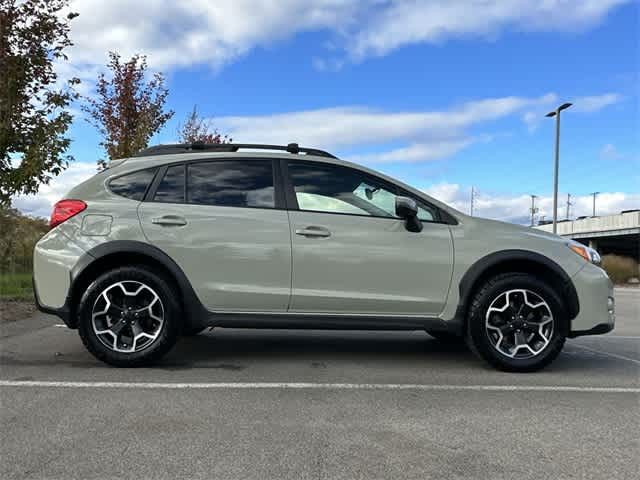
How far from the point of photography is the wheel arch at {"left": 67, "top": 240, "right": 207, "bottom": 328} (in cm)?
439

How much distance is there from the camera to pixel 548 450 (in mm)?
2857

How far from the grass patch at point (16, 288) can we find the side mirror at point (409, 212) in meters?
6.33

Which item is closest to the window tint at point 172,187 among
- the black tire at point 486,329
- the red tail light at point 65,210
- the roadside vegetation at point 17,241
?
the red tail light at point 65,210

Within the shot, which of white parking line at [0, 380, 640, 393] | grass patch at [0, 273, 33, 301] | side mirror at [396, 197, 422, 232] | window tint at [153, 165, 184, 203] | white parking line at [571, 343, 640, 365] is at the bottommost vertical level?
white parking line at [571, 343, 640, 365]

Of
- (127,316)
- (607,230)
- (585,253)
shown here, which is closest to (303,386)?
(127,316)

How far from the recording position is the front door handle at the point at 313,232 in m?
4.49

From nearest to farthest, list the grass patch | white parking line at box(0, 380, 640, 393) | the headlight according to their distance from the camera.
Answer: white parking line at box(0, 380, 640, 393) → the headlight → the grass patch

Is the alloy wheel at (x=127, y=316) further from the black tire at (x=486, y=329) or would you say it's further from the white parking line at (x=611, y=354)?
the white parking line at (x=611, y=354)

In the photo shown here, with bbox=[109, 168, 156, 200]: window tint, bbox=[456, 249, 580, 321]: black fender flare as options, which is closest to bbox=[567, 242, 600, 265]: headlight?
bbox=[456, 249, 580, 321]: black fender flare

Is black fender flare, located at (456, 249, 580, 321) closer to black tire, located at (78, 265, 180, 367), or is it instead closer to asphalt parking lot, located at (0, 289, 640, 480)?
asphalt parking lot, located at (0, 289, 640, 480)

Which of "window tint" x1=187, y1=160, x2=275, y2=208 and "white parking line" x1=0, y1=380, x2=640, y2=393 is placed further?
"window tint" x1=187, y1=160, x2=275, y2=208

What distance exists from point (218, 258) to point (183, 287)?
37 centimetres

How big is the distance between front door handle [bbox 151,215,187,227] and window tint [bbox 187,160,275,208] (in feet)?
0.67

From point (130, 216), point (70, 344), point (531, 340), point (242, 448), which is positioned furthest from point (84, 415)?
point (531, 340)
